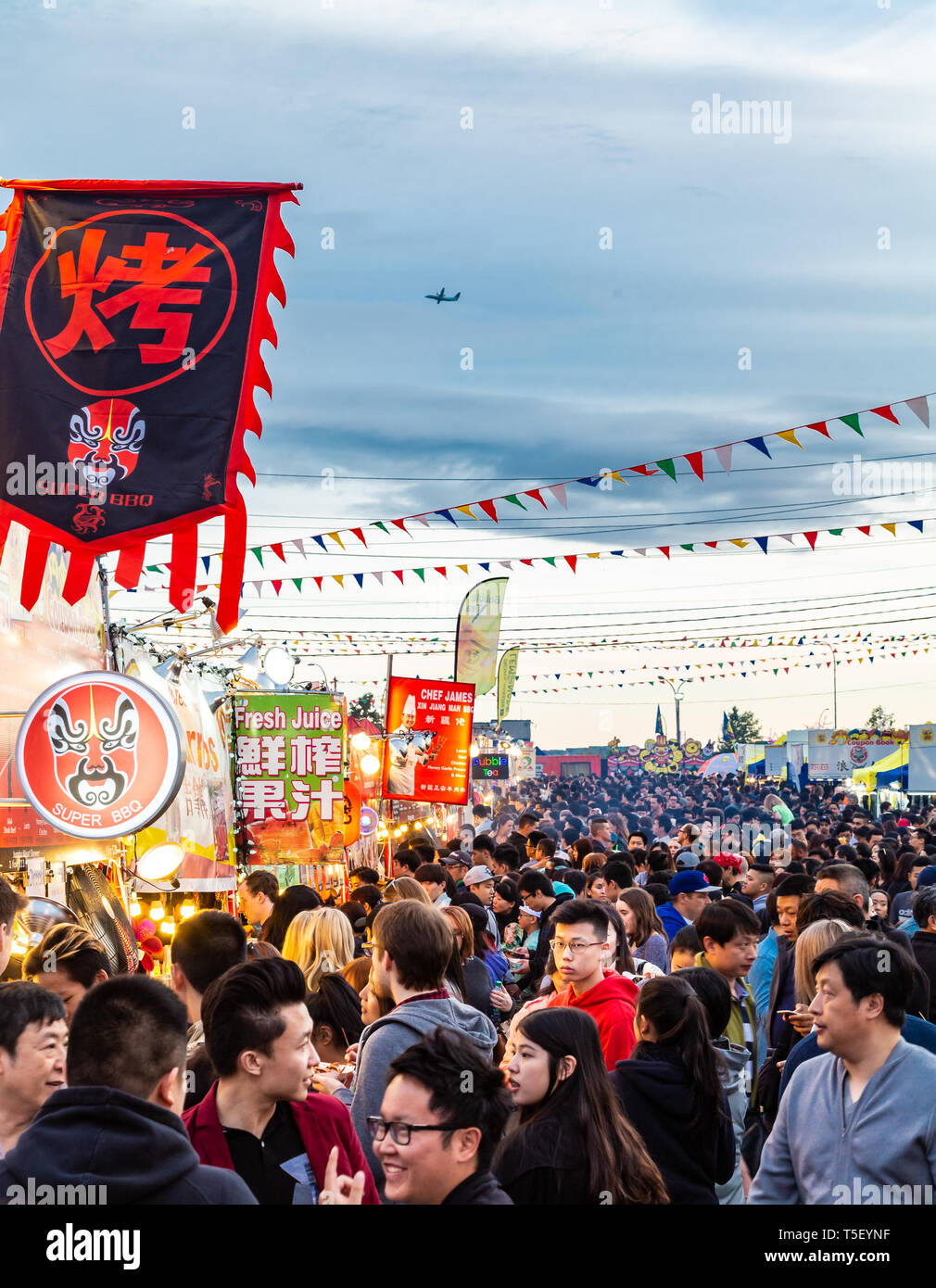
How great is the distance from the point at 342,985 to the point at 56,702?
8.07ft

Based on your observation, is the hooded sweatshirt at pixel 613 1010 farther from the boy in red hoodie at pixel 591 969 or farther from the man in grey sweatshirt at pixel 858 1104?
the man in grey sweatshirt at pixel 858 1104

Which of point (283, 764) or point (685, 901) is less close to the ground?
point (283, 764)

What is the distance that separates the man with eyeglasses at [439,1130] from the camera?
9.71ft

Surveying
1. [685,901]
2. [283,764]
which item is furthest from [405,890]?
[283,764]

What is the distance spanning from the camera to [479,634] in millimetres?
21922

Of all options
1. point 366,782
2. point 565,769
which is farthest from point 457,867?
point 565,769

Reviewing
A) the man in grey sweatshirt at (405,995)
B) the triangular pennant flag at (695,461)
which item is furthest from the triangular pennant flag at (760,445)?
the man in grey sweatshirt at (405,995)

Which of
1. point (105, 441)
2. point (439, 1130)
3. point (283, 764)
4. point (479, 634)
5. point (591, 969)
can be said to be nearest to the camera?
point (439, 1130)

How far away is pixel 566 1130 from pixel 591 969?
70.2 inches

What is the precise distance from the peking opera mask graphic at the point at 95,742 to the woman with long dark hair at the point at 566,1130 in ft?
12.2

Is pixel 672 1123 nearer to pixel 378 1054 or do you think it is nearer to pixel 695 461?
pixel 378 1054

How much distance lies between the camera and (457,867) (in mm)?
15641

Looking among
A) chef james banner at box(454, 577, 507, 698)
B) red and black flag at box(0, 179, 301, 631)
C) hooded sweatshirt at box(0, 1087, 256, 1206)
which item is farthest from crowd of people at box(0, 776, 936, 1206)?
chef james banner at box(454, 577, 507, 698)
